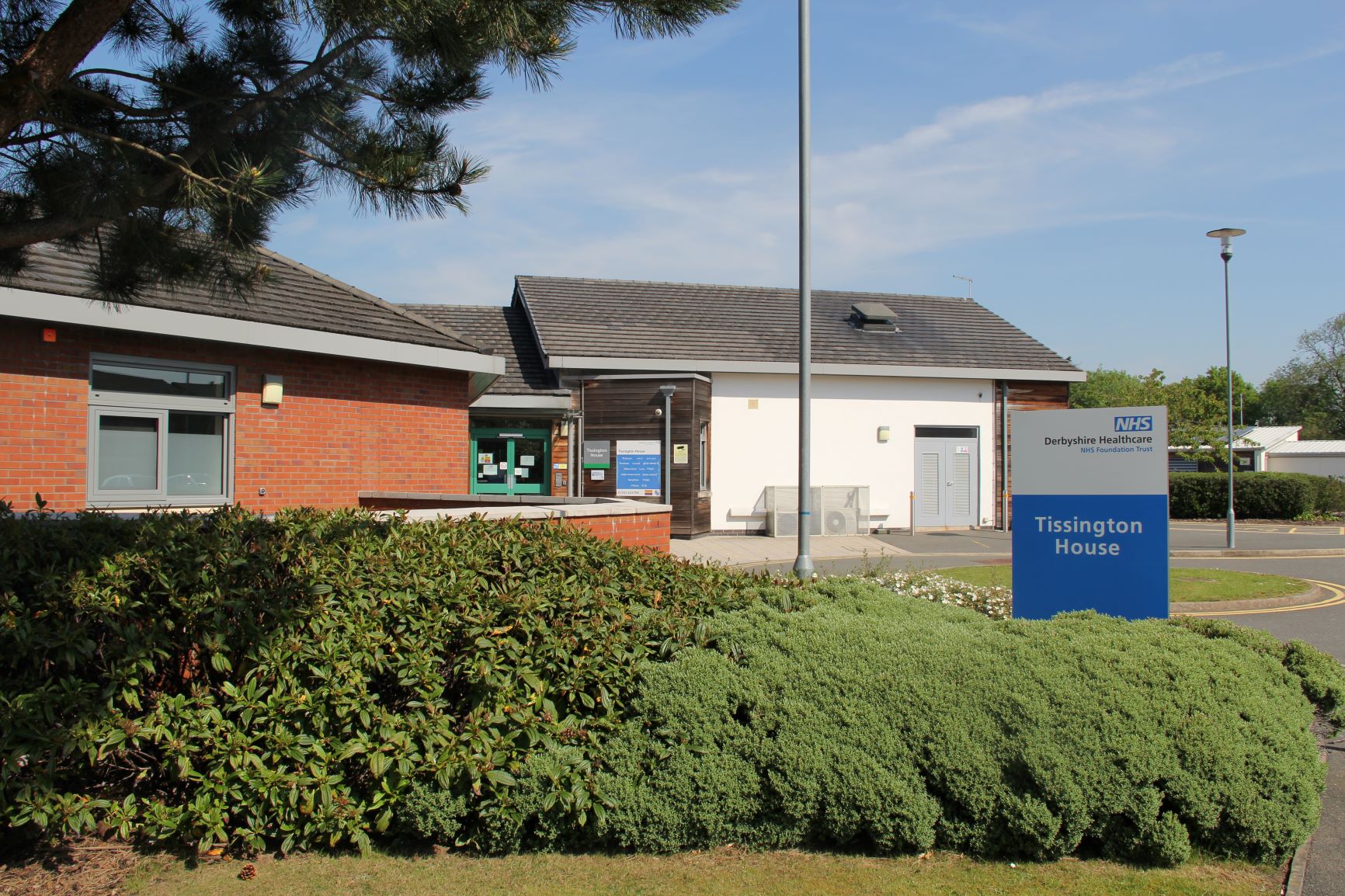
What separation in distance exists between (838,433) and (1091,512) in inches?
712

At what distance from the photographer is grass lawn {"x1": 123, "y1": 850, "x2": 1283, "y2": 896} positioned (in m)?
4.08

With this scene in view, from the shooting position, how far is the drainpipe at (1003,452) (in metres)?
26.1

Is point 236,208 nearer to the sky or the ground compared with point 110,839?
nearer to the sky

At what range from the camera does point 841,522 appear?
24.0 meters

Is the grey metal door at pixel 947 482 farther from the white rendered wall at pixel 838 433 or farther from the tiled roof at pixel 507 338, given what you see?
the tiled roof at pixel 507 338

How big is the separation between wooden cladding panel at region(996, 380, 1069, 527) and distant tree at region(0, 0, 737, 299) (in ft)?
75.2

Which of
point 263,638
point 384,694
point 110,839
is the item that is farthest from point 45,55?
point 110,839

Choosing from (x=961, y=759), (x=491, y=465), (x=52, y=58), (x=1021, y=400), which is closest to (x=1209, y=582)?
(x=961, y=759)

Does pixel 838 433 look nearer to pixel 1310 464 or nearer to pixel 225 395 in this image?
pixel 225 395

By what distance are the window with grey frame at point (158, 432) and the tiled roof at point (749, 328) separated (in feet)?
40.1

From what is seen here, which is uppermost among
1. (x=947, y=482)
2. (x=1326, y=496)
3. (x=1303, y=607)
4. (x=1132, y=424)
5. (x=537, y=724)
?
(x=1132, y=424)

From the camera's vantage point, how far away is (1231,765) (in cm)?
441

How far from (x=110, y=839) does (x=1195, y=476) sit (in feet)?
119

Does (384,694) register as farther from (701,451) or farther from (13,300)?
(701,451)
